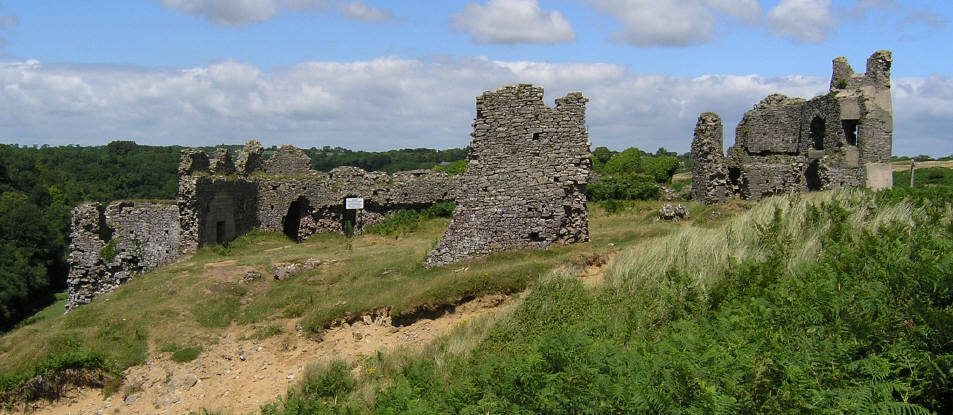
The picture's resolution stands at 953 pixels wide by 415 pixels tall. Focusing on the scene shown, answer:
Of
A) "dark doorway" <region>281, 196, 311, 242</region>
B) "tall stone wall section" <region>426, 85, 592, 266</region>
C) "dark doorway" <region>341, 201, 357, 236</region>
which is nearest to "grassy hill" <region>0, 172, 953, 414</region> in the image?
"tall stone wall section" <region>426, 85, 592, 266</region>

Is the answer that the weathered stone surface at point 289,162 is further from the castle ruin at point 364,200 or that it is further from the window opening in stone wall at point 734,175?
the window opening in stone wall at point 734,175

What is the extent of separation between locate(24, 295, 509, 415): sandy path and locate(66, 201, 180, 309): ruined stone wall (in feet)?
37.9

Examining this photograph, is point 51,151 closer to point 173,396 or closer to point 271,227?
point 271,227

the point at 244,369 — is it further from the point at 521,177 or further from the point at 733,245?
the point at 733,245

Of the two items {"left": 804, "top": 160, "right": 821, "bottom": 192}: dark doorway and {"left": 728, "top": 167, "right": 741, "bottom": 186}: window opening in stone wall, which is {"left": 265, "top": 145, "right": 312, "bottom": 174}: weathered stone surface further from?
{"left": 804, "top": 160, "right": 821, "bottom": 192}: dark doorway

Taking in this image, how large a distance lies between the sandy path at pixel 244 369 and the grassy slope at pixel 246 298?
436 mm

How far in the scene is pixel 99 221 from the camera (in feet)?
87.3

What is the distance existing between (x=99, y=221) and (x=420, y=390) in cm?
2156

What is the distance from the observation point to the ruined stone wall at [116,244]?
26.4m

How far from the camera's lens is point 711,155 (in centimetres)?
2775

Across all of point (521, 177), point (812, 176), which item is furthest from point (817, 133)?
point (521, 177)

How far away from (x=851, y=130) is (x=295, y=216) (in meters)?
21.1

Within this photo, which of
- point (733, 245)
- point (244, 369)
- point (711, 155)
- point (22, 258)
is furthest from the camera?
point (22, 258)

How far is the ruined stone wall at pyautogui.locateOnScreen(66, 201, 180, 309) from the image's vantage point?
26.4 meters
